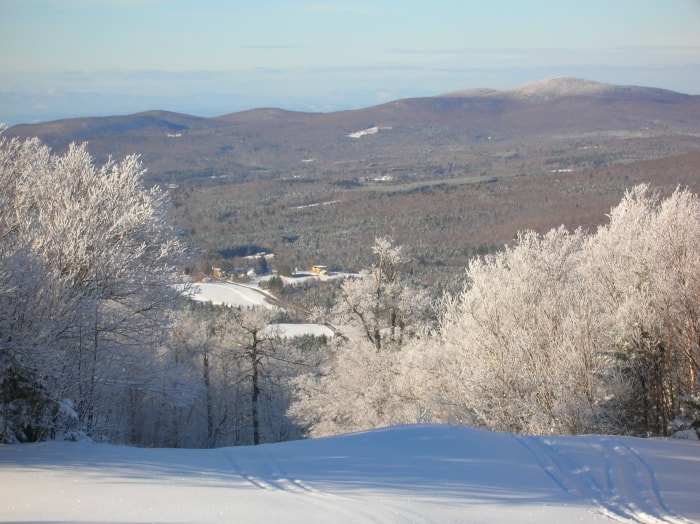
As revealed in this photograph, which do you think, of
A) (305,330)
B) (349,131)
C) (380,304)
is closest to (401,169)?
(349,131)

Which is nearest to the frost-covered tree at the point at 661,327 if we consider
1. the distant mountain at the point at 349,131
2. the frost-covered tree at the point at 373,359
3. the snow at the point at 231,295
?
the frost-covered tree at the point at 373,359

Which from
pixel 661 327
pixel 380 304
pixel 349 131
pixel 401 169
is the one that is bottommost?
pixel 380 304

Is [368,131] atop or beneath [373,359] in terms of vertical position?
atop

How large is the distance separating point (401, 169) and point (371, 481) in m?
117

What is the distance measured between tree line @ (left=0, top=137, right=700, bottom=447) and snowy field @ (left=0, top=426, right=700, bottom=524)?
2.24 m

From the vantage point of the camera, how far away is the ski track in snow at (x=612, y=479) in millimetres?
7422

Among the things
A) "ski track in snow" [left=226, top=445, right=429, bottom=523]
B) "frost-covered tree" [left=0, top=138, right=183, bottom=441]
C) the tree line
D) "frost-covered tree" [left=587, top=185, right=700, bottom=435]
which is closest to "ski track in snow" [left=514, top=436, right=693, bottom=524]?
"ski track in snow" [left=226, top=445, right=429, bottom=523]

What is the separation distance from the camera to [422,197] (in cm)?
8650

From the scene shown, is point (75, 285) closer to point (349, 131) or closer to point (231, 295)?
point (231, 295)

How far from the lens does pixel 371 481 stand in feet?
27.3

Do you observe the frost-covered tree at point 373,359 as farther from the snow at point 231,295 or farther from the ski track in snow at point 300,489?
the snow at point 231,295

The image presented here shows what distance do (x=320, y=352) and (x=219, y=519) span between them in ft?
73.7

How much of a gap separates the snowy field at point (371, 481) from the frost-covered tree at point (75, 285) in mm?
1174

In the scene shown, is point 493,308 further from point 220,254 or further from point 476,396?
point 220,254
